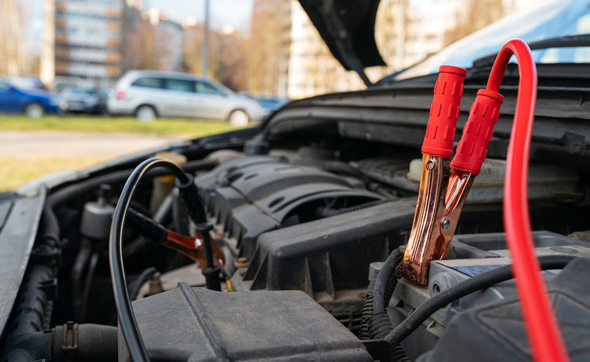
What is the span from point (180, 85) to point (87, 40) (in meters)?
62.4

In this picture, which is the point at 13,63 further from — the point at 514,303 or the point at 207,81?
the point at 514,303

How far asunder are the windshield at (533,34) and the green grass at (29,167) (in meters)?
4.89

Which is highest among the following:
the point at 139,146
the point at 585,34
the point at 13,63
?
the point at 13,63

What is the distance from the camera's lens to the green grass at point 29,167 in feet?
19.8

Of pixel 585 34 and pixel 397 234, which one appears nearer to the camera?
pixel 397 234

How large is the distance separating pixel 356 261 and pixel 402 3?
66.3ft

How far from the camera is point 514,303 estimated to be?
69cm

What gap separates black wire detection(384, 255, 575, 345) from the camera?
2.84ft

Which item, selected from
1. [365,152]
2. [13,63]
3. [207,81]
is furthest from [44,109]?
[13,63]

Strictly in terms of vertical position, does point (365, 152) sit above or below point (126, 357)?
above

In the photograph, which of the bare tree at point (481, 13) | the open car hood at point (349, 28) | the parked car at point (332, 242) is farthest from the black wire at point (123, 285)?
the bare tree at point (481, 13)

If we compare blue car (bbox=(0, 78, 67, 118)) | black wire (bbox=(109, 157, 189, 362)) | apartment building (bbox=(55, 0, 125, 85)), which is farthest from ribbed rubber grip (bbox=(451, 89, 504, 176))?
apartment building (bbox=(55, 0, 125, 85))

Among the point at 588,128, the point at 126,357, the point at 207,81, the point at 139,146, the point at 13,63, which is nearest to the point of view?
the point at 126,357

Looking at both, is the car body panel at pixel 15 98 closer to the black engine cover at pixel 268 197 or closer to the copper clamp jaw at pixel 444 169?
the black engine cover at pixel 268 197
